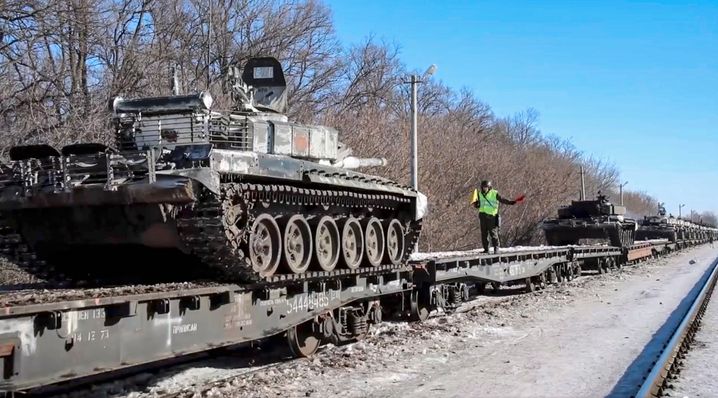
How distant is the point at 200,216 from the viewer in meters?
7.38

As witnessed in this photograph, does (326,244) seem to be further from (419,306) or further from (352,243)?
(419,306)

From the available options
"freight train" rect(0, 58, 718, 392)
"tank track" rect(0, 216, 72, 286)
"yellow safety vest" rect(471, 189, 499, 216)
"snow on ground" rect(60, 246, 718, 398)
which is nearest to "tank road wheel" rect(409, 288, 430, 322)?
"snow on ground" rect(60, 246, 718, 398)

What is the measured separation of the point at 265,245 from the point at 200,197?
4.19 ft

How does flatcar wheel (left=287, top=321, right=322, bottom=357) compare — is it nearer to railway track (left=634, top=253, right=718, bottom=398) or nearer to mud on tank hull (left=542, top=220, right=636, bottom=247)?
railway track (left=634, top=253, right=718, bottom=398)

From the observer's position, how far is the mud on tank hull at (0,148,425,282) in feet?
23.7

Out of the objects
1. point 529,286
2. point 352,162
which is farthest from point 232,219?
point 529,286

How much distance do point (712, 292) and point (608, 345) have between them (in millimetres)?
8814

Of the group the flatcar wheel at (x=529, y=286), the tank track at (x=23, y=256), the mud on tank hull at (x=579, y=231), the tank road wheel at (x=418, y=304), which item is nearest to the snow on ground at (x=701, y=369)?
the tank road wheel at (x=418, y=304)

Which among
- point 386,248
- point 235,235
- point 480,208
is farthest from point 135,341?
point 480,208

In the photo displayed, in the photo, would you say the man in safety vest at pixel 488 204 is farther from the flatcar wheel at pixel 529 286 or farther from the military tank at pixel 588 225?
the military tank at pixel 588 225

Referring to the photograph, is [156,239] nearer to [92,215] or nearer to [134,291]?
[92,215]

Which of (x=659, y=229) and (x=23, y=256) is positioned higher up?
(x=659, y=229)

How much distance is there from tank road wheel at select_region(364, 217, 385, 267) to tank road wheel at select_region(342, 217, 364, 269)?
115 millimetres

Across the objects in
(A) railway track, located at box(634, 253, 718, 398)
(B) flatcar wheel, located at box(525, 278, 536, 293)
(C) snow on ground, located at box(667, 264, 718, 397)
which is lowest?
(C) snow on ground, located at box(667, 264, 718, 397)
